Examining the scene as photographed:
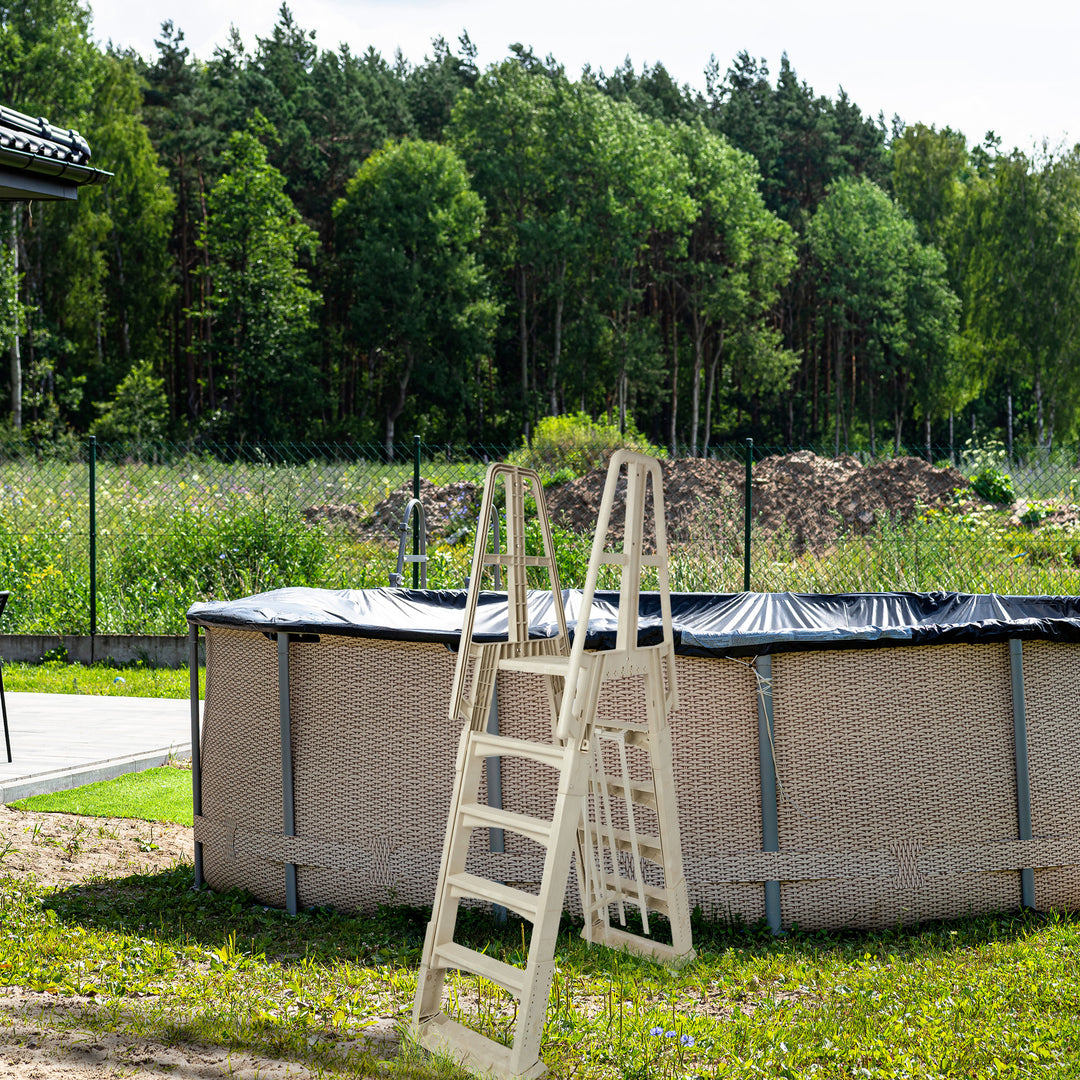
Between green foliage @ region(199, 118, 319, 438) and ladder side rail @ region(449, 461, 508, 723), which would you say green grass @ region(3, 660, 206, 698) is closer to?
ladder side rail @ region(449, 461, 508, 723)

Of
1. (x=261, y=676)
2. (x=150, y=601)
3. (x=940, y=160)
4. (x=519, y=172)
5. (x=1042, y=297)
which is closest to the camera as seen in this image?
(x=261, y=676)

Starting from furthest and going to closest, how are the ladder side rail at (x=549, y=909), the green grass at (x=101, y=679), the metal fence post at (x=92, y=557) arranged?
the metal fence post at (x=92, y=557) → the green grass at (x=101, y=679) → the ladder side rail at (x=549, y=909)

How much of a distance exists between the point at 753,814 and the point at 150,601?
318 inches

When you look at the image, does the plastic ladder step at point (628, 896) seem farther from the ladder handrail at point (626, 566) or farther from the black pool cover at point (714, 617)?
the black pool cover at point (714, 617)

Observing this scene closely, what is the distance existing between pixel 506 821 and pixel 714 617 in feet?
7.77

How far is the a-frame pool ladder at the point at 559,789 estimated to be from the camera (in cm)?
258

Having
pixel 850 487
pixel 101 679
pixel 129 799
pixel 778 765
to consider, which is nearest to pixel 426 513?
pixel 101 679

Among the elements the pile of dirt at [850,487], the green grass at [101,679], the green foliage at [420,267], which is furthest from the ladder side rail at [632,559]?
the green foliage at [420,267]

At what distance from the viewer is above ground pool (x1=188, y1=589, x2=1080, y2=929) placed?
3496mm

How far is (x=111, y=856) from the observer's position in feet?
14.9

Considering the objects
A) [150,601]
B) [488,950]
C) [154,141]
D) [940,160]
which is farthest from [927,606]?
[940,160]

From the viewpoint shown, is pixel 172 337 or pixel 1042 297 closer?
pixel 1042 297

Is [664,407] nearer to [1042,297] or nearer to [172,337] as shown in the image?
[1042,297]

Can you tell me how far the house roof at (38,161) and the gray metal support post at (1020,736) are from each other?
14.3 feet
